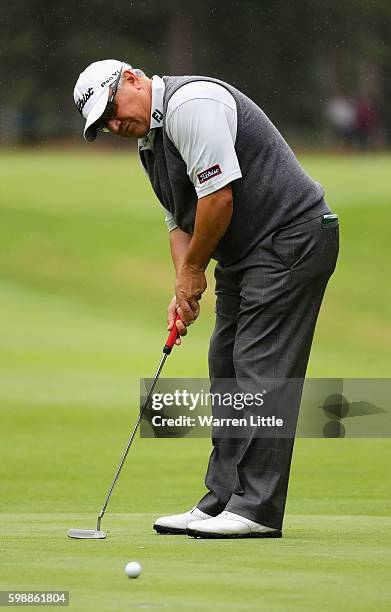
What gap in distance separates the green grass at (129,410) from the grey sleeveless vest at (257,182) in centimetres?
102

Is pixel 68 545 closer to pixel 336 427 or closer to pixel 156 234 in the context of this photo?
pixel 336 427

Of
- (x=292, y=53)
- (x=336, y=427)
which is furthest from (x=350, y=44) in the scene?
(x=336, y=427)

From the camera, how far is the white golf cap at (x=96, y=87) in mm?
4898

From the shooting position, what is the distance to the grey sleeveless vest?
16.2ft

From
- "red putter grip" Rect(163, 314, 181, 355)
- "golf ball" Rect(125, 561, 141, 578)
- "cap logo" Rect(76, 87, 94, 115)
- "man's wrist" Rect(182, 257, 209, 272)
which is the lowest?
"golf ball" Rect(125, 561, 141, 578)

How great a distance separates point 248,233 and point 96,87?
26.8 inches

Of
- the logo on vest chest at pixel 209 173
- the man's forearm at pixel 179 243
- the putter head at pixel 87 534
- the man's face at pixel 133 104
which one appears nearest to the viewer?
the putter head at pixel 87 534

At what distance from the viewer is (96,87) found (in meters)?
4.93

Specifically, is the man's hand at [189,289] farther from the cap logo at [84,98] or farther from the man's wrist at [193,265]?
the cap logo at [84,98]

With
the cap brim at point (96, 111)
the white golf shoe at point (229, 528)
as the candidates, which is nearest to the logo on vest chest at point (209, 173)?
the cap brim at point (96, 111)

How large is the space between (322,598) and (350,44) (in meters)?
32.6

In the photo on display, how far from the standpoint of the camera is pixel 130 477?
796 centimetres

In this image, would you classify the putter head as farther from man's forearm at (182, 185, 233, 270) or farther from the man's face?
the man's face

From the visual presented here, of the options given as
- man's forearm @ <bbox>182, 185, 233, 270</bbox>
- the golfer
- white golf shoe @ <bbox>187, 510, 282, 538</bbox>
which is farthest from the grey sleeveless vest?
white golf shoe @ <bbox>187, 510, 282, 538</bbox>
